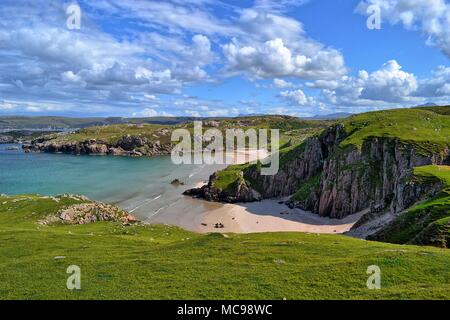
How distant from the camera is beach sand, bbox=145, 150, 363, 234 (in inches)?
3354

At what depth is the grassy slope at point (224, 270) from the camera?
2345 cm

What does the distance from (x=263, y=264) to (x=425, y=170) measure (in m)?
44.9

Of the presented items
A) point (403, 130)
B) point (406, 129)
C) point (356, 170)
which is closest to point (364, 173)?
point (356, 170)

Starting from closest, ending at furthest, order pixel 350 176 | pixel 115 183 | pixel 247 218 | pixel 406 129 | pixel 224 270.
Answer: pixel 224 270, pixel 350 176, pixel 247 218, pixel 406 129, pixel 115 183

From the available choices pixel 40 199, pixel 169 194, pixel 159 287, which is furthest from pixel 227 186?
pixel 159 287

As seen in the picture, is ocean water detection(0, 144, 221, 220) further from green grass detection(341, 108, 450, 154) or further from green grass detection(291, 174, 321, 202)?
green grass detection(341, 108, 450, 154)

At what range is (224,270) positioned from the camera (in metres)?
28.7

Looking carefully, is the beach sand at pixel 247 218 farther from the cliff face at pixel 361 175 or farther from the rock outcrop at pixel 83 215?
the rock outcrop at pixel 83 215

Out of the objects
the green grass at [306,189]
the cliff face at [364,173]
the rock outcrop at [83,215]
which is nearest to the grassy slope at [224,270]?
the rock outcrop at [83,215]

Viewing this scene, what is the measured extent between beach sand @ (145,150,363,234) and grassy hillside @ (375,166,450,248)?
3172 centimetres

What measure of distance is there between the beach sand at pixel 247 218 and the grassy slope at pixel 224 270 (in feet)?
150

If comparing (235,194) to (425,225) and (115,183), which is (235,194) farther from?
(425,225)

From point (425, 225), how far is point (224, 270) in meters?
27.3
